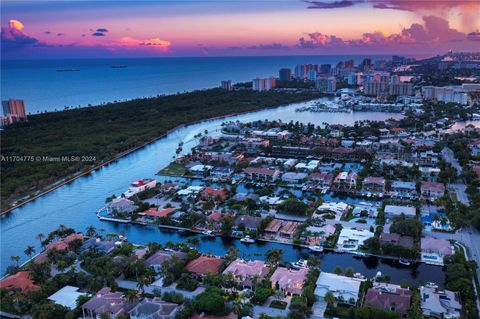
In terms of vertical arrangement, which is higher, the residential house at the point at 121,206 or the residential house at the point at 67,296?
the residential house at the point at 121,206

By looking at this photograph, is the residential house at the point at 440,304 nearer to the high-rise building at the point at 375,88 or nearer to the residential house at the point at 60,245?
the residential house at the point at 60,245

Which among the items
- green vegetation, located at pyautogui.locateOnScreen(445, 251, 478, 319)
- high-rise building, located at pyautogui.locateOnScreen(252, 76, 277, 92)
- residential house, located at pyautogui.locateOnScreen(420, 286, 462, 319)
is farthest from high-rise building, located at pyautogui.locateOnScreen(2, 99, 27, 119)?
residential house, located at pyautogui.locateOnScreen(420, 286, 462, 319)

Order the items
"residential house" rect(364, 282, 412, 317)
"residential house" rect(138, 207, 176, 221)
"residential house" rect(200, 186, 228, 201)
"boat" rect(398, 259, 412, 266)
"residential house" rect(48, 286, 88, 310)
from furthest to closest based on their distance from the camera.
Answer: "residential house" rect(200, 186, 228, 201) < "residential house" rect(138, 207, 176, 221) < "boat" rect(398, 259, 412, 266) < "residential house" rect(48, 286, 88, 310) < "residential house" rect(364, 282, 412, 317)

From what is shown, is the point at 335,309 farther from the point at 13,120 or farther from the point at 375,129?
the point at 13,120

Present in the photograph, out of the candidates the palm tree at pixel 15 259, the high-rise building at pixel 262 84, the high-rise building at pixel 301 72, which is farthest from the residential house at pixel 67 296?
the high-rise building at pixel 301 72

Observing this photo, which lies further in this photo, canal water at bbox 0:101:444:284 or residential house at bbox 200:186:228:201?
residential house at bbox 200:186:228:201

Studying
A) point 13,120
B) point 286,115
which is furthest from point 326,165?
point 13,120

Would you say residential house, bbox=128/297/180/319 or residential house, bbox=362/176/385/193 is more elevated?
residential house, bbox=362/176/385/193

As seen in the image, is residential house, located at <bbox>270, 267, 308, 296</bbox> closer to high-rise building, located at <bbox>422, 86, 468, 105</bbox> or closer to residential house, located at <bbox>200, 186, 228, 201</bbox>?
residential house, located at <bbox>200, 186, 228, 201</bbox>
